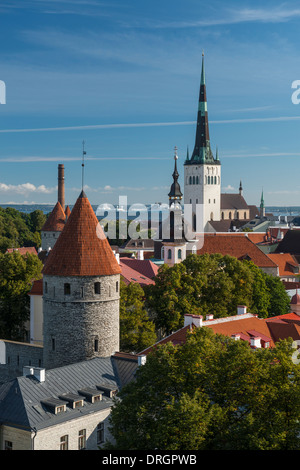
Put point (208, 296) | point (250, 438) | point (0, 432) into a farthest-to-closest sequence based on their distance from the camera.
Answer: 1. point (208, 296)
2. point (0, 432)
3. point (250, 438)

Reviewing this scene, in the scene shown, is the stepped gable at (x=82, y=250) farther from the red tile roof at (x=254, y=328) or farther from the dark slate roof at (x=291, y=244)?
the dark slate roof at (x=291, y=244)

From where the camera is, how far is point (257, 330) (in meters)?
33.4

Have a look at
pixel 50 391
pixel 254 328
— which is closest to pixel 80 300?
pixel 50 391

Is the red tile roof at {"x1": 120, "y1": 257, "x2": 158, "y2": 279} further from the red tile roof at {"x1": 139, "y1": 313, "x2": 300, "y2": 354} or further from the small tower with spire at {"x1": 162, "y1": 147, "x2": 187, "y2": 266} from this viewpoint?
the red tile roof at {"x1": 139, "y1": 313, "x2": 300, "y2": 354}

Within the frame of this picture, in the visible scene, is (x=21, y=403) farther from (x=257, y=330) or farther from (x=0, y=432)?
(x=257, y=330)

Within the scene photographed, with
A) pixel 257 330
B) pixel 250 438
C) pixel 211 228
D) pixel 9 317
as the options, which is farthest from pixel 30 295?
pixel 211 228

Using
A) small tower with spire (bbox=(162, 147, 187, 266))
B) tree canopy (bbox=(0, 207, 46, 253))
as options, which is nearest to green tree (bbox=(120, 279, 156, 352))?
small tower with spire (bbox=(162, 147, 187, 266))

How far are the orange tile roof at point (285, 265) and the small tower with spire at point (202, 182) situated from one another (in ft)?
172

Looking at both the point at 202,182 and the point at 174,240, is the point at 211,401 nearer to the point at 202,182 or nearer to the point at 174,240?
the point at 174,240

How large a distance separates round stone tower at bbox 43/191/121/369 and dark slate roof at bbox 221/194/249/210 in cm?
11407

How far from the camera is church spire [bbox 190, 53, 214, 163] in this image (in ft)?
387

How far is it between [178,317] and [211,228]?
8376 cm

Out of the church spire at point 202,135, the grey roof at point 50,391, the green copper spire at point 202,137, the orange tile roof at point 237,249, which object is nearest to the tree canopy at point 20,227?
the green copper spire at point 202,137

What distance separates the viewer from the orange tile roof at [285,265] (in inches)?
2593
